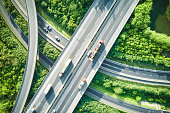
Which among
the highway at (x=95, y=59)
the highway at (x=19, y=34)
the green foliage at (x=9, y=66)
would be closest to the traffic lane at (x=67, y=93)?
the highway at (x=95, y=59)

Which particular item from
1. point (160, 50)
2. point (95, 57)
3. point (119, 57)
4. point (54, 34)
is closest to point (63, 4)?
point (54, 34)

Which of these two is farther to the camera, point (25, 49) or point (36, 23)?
point (25, 49)

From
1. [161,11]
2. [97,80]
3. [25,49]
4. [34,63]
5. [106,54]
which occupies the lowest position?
[34,63]

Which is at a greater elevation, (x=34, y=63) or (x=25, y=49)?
(x=25, y=49)

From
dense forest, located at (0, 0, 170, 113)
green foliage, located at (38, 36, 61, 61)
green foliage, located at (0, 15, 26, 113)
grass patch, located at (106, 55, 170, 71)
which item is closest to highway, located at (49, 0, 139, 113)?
dense forest, located at (0, 0, 170, 113)

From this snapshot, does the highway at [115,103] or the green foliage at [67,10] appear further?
the highway at [115,103]

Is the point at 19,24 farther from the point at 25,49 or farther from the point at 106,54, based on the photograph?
the point at 106,54

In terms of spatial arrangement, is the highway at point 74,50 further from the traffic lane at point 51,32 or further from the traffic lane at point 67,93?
the traffic lane at point 51,32
